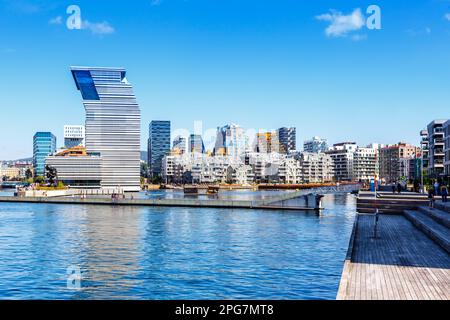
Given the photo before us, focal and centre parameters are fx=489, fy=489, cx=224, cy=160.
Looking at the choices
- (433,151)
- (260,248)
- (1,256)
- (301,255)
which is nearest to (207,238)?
(260,248)

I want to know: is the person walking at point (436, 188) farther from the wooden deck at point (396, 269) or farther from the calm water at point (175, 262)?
the wooden deck at point (396, 269)

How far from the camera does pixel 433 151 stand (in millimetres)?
138125

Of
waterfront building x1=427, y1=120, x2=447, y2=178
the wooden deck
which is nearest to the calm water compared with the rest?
the wooden deck

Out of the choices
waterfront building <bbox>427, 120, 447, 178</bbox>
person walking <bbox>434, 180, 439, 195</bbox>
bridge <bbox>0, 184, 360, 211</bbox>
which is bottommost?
bridge <bbox>0, 184, 360, 211</bbox>

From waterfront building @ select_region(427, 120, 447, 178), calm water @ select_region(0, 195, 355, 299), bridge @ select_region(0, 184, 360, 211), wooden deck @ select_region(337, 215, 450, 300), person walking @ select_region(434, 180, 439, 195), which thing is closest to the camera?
wooden deck @ select_region(337, 215, 450, 300)

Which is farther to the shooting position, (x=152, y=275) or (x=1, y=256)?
(x=1, y=256)

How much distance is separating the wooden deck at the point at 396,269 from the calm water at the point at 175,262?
189cm

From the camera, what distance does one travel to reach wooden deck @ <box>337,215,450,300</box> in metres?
18.5

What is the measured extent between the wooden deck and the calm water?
189cm

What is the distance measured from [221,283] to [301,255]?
10.5m

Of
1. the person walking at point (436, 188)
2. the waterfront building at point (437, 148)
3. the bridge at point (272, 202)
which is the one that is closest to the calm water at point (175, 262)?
the person walking at point (436, 188)

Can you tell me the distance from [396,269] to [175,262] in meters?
14.4

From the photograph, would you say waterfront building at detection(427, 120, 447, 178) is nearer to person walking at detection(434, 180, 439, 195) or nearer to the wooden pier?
person walking at detection(434, 180, 439, 195)

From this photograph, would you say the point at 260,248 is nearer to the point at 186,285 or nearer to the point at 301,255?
the point at 301,255
